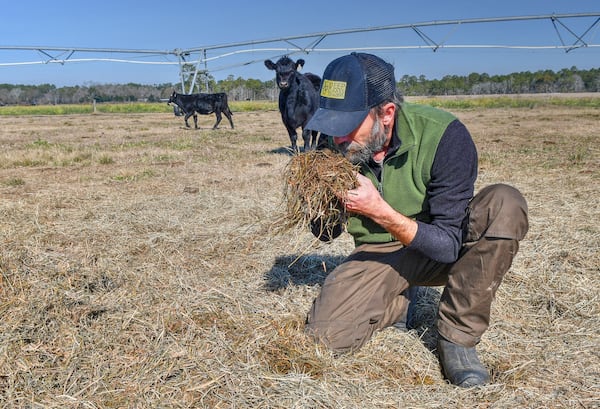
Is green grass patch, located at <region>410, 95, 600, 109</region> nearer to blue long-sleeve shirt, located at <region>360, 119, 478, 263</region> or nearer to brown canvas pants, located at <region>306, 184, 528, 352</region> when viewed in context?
brown canvas pants, located at <region>306, 184, 528, 352</region>

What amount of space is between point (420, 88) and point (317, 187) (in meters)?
66.8

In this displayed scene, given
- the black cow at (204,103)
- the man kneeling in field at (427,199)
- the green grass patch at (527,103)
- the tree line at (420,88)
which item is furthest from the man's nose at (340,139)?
the tree line at (420,88)

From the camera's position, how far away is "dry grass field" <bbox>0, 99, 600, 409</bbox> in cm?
216

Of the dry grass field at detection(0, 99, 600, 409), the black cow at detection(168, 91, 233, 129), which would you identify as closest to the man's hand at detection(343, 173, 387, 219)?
the dry grass field at detection(0, 99, 600, 409)

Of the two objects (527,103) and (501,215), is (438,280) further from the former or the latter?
(527,103)

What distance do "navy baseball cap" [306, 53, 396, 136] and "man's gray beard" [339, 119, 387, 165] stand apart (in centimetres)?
12

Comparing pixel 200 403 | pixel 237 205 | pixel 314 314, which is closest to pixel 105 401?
pixel 200 403

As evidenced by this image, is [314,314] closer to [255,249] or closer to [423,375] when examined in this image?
[423,375]

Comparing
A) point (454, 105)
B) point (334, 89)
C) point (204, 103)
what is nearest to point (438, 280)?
point (334, 89)

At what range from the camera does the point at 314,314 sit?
2646 millimetres

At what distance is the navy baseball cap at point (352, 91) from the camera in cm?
226

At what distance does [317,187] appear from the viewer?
234 centimetres

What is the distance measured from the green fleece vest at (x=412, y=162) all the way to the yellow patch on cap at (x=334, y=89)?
31cm

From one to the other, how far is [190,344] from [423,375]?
1.15m
